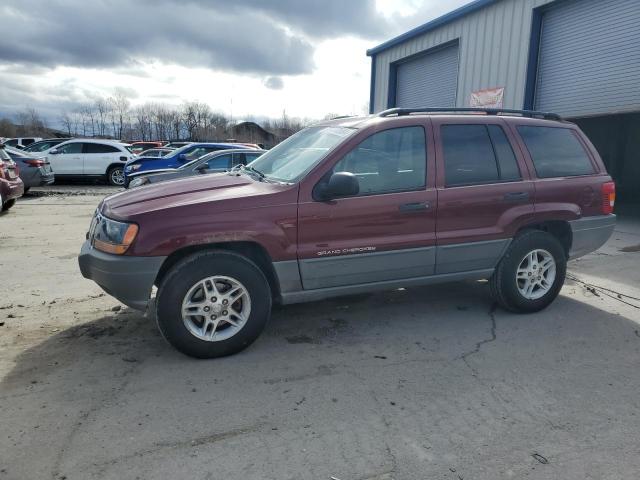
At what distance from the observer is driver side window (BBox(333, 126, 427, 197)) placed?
3.96 m

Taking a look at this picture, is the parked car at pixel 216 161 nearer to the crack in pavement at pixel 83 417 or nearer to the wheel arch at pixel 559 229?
the wheel arch at pixel 559 229

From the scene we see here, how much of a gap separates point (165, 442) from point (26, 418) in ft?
3.00

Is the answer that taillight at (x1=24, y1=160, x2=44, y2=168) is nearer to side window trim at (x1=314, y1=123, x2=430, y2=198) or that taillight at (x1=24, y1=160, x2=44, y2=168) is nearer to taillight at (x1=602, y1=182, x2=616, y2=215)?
side window trim at (x1=314, y1=123, x2=430, y2=198)

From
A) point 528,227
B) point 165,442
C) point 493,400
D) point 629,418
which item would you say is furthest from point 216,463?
point 528,227

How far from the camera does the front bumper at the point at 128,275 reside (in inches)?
135

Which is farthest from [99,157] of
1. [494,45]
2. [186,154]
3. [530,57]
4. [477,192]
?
[477,192]

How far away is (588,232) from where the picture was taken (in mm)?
4848

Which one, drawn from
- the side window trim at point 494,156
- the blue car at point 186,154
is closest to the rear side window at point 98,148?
the blue car at point 186,154

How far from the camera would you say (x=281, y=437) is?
271cm

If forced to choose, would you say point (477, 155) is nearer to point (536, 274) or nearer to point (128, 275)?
point (536, 274)

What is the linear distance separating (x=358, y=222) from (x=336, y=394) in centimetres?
137

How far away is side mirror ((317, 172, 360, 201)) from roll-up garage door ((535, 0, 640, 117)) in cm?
906

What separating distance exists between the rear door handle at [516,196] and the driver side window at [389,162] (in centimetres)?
88

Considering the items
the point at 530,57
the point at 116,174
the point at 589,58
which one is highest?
the point at 530,57
